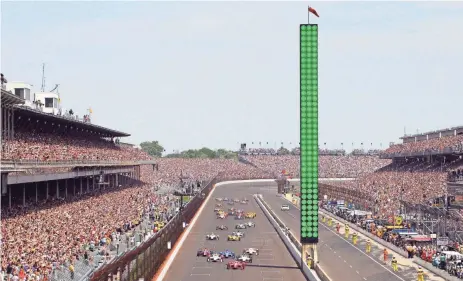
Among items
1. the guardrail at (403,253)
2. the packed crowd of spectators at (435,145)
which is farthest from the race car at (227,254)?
the packed crowd of spectators at (435,145)

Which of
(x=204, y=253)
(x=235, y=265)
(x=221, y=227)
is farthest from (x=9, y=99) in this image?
(x=221, y=227)

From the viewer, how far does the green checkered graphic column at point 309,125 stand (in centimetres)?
5450

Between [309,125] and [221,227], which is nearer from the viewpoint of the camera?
[309,125]

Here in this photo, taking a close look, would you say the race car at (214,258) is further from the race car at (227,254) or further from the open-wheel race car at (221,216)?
the open-wheel race car at (221,216)

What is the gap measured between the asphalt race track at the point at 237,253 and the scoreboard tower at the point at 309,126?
12.0 ft

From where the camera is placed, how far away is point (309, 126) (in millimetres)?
54938

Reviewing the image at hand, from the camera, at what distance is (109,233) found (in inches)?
2222

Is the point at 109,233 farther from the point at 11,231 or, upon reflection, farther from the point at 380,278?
the point at 380,278

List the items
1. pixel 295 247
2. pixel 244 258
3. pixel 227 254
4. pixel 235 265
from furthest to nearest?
pixel 295 247 → pixel 227 254 → pixel 244 258 → pixel 235 265

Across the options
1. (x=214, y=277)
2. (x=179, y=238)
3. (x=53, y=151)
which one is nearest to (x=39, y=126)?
(x=53, y=151)

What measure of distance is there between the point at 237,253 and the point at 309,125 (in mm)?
15558

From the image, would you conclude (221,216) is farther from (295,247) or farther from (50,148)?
(50,148)

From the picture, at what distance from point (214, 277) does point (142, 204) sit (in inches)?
1355

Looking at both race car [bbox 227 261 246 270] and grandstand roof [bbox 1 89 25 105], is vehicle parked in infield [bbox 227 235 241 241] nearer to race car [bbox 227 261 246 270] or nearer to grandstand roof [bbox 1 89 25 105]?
race car [bbox 227 261 246 270]
